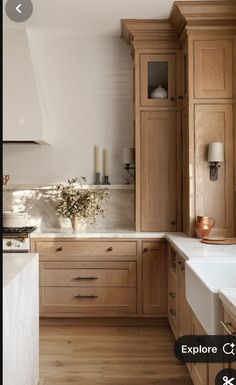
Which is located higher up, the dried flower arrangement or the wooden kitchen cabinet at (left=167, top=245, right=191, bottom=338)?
the dried flower arrangement

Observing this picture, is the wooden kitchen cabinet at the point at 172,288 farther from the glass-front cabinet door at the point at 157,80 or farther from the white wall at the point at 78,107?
the glass-front cabinet door at the point at 157,80

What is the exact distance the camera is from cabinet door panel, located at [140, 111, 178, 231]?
401 centimetres

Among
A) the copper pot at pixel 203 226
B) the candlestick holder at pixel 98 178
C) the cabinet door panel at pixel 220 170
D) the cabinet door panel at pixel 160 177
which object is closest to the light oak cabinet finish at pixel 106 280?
the cabinet door panel at pixel 160 177

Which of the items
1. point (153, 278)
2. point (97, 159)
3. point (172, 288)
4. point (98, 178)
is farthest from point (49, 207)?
point (172, 288)

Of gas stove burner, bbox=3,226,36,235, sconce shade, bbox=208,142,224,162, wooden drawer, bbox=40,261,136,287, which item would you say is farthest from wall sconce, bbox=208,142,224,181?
gas stove burner, bbox=3,226,36,235

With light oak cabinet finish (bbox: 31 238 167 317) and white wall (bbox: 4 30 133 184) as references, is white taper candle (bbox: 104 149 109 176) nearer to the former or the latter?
white wall (bbox: 4 30 133 184)

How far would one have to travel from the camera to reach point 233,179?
12.1 feet

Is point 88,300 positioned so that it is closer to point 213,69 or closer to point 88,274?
point 88,274

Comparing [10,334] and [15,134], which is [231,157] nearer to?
[15,134]

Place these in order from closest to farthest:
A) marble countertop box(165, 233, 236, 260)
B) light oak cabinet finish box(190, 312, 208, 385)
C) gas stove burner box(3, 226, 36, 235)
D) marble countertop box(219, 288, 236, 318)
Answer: marble countertop box(219, 288, 236, 318)
light oak cabinet finish box(190, 312, 208, 385)
marble countertop box(165, 233, 236, 260)
gas stove burner box(3, 226, 36, 235)

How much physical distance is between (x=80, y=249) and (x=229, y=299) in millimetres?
2349

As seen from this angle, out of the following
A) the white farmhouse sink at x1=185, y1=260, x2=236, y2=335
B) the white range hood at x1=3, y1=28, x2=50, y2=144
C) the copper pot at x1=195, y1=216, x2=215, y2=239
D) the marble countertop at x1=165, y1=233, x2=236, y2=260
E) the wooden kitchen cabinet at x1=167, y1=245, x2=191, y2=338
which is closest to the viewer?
the white farmhouse sink at x1=185, y1=260, x2=236, y2=335

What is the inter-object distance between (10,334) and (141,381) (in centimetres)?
116

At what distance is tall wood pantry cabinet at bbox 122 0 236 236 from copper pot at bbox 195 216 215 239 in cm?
12
